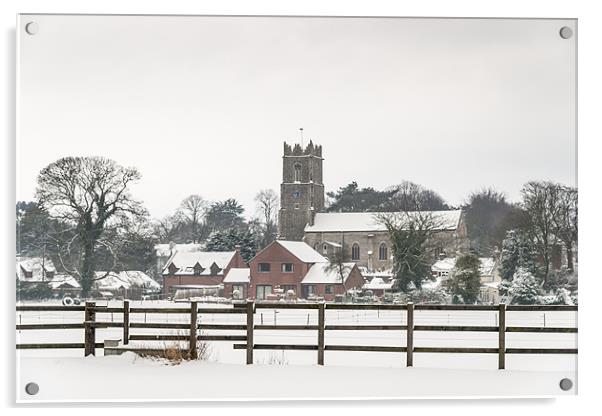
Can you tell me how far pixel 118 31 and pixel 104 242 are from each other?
454 centimetres

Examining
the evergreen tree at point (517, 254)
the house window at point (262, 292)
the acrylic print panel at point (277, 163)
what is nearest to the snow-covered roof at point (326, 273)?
the house window at point (262, 292)

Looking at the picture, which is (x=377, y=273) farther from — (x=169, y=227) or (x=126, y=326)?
(x=126, y=326)

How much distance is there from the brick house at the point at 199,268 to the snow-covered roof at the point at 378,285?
2.70 m

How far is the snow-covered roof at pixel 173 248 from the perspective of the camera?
42.5 feet

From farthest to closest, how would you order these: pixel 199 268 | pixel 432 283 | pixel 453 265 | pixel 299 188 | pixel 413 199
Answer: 1. pixel 432 283
2. pixel 199 268
3. pixel 453 265
4. pixel 299 188
5. pixel 413 199

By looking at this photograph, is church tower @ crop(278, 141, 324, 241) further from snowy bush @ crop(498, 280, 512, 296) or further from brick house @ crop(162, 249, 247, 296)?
snowy bush @ crop(498, 280, 512, 296)

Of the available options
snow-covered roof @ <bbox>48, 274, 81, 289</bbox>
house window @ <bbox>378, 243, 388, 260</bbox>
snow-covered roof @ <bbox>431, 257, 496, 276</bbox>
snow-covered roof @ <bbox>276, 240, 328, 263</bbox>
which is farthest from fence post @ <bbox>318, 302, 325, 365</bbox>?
house window @ <bbox>378, 243, 388, 260</bbox>

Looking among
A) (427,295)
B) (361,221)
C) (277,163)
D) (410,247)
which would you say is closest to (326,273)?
(361,221)

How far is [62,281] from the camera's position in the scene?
33.8ft

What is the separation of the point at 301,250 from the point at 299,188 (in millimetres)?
2589

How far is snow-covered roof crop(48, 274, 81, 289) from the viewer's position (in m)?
9.68

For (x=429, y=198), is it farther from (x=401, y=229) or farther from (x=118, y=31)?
(x=118, y=31)

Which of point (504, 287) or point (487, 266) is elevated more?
point (487, 266)
